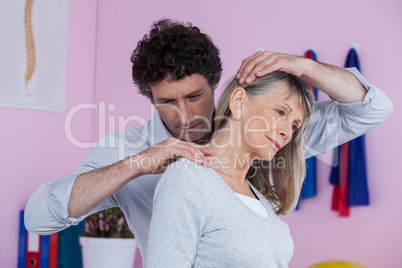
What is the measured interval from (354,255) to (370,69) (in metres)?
1.09

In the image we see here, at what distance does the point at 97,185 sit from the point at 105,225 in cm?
175

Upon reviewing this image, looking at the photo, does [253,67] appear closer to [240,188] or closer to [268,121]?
[268,121]

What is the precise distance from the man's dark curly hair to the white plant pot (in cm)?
142

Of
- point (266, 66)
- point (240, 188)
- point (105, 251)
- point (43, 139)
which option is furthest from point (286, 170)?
point (43, 139)

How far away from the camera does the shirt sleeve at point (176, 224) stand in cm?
112

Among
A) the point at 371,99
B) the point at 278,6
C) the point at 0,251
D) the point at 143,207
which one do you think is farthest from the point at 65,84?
the point at 371,99

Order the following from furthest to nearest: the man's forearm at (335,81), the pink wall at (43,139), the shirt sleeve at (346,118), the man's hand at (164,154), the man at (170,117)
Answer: the pink wall at (43,139) < the shirt sleeve at (346,118) < the man's forearm at (335,81) < the man at (170,117) < the man's hand at (164,154)

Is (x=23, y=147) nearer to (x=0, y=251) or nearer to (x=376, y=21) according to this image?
(x=0, y=251)

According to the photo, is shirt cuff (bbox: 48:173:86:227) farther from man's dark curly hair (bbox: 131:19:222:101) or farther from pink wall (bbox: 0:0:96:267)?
pink wall (bbox: 0:0:96:267)

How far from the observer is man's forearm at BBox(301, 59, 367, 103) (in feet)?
5.04

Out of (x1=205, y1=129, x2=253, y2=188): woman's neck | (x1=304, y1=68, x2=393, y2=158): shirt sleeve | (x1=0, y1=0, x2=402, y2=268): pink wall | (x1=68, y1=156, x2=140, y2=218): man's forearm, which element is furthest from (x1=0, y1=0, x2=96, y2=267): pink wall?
(x1=205, y1=129, x2=253, y2=188): woman's neck

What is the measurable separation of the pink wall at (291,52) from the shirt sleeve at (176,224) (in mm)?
2038

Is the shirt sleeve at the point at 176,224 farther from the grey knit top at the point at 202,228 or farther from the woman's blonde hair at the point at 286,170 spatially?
the woman's blonde hair at the point at 286,170

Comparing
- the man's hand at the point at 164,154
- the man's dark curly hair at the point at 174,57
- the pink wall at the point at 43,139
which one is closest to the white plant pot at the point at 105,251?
the pink wall at the point at 43,139
